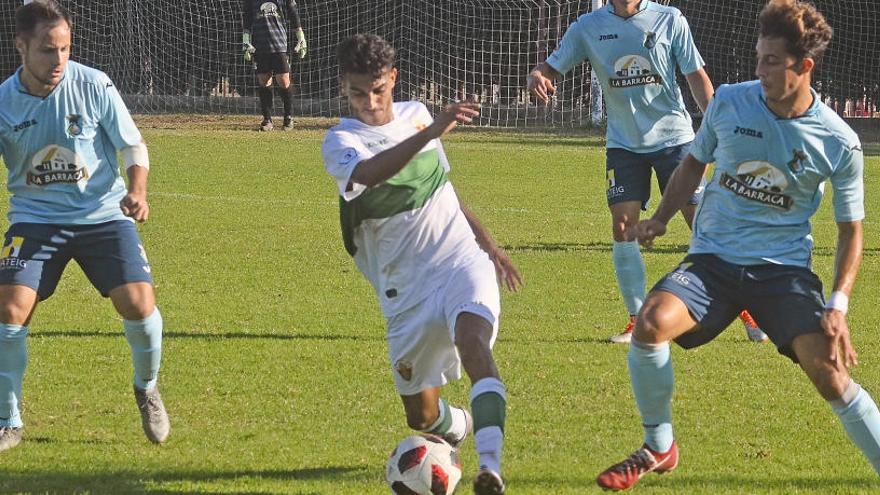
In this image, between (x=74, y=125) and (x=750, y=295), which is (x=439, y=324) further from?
(x=74, y=125)

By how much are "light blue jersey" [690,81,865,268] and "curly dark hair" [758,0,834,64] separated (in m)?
0.28

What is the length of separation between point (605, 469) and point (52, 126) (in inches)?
Result: 111

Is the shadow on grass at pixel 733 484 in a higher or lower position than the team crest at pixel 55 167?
lower

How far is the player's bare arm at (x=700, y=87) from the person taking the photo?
28.7 feet

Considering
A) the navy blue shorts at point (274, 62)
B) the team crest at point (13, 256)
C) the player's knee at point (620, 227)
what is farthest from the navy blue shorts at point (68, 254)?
the navy blue shorts at point (274, 62)

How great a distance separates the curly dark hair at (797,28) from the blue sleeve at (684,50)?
356 cm

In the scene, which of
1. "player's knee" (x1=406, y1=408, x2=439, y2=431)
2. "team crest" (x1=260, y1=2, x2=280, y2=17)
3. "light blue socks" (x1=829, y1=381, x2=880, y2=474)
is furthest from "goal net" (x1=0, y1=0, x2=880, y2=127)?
"light blue socks" (x1=829, y1=381, x2=880, y2=474)

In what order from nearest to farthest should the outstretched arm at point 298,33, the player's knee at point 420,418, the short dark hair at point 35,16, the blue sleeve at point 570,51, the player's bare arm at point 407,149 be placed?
the player's bare arm at point 407,149, the player's knee at point 420,418, the short dark hair at point 35,16, the blue sleeve at point 570,51, the outstretched arm at point 298,33

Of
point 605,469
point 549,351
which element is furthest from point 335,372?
point 605,469

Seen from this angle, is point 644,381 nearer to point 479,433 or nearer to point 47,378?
point 479,433

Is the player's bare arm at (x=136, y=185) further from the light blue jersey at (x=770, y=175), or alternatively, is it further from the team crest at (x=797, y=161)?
the team crest at (x=797, y=161)

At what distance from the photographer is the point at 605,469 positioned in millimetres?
5934

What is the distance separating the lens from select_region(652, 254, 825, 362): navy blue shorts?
17.7 feet

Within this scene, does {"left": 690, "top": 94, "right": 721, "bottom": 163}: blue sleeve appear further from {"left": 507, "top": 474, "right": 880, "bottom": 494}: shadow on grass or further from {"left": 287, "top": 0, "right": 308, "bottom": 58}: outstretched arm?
{"left": 287, "top": 0, "right": 308, "bottom": 58}: outstretched arm
